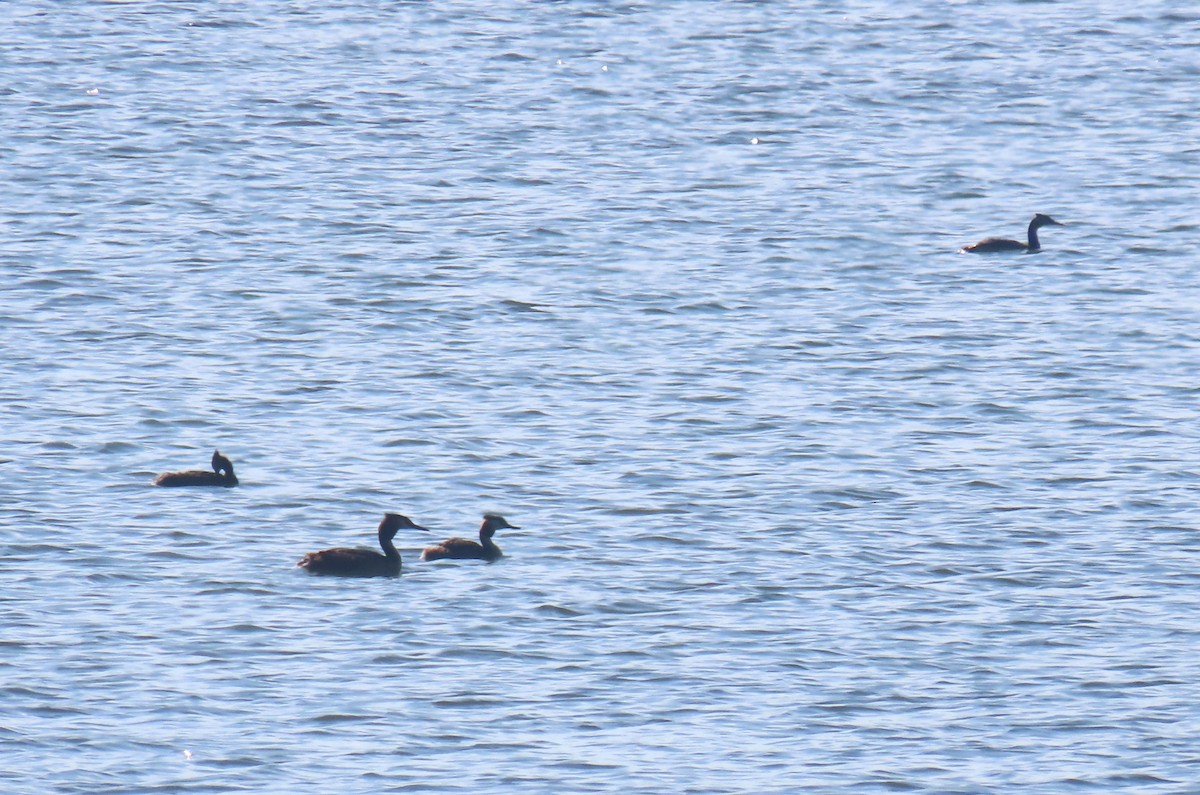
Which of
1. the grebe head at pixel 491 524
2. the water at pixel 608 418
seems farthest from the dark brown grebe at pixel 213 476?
the grebe head at pixel 491 524

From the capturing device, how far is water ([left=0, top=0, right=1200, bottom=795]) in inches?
702

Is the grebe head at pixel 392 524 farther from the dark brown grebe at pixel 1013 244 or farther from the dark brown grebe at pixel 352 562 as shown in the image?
the dark brown grebe at pixel 1013 244

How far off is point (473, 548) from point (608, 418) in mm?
5150

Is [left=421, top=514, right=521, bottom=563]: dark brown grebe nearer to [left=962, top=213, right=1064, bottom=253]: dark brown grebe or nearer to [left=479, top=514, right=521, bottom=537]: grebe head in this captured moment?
[left=479, top=514, right=521, bottom=537]: grebe head

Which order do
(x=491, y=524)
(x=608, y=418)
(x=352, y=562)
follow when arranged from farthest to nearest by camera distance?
1. (x=608, y=418)
2. (x=491, y=524)
3. (x=352, y=562)

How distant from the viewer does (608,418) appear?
87.1 ft

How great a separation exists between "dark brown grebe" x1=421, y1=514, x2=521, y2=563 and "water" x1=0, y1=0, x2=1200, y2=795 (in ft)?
0.47

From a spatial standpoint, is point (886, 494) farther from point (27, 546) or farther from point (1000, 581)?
point (27, 546)

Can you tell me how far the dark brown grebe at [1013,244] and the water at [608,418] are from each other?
10.4 inches

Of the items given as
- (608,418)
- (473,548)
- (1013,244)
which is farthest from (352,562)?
(1013,244)

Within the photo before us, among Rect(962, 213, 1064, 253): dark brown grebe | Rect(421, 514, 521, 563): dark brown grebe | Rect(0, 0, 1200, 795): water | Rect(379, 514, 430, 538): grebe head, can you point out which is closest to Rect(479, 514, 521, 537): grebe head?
Rect(421, 514, 521, 563): dark brown grebe

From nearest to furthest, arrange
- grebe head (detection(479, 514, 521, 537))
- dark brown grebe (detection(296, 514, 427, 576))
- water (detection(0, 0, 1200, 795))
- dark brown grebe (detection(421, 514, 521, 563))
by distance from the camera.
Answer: water (detection(0, 0, 1200, 795)), dark brown grebe (detection(296, 514, 427, 576)), dark brown grebe (detection(421, 514, 521, 563)), grebe head (detection(479, 514, 521, 537))

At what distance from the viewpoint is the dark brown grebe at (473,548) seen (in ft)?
71.0

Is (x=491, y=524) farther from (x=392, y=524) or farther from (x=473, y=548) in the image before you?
(x=392, y=524)
